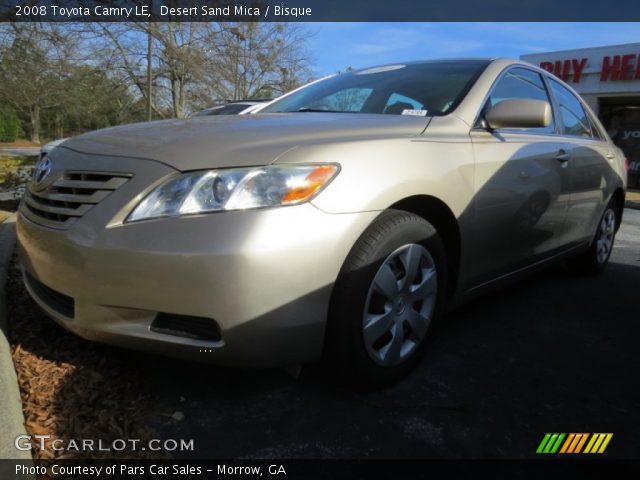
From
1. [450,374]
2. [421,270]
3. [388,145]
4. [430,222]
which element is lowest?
[450,374]

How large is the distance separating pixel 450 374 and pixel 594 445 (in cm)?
69

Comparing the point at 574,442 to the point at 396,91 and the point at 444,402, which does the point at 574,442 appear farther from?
the point at 396,91

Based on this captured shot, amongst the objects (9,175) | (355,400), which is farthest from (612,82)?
(355,400)

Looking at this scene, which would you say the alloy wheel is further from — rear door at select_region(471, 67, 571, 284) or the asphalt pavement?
rear door at select_region(471, 67, 571, 284)

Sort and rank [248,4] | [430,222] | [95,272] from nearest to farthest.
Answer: [95,272] < [430,222] < [248,4]

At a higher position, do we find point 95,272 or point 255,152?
point 255,152

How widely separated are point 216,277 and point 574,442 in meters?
1.52

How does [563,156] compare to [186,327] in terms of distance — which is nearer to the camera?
[186,327]

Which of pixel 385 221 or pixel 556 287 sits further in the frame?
pixel 556 287

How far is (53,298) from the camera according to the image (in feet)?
7.31

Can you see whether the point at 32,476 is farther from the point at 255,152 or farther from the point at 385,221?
the point at 385,221

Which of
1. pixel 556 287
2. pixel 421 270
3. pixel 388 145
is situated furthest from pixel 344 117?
pixel 556 287

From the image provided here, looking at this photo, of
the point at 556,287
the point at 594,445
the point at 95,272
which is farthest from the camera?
the point at 556,287

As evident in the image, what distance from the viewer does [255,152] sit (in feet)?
6.51
